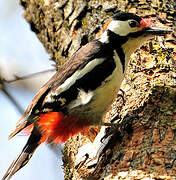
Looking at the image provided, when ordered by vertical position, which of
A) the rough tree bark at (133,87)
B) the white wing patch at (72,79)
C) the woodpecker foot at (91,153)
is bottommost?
the woodpecker foot at (91,153)

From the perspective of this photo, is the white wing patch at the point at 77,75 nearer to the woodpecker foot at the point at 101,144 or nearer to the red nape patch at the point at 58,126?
the red nape patch at the point at 58,126

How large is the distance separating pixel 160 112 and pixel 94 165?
530 millimetres

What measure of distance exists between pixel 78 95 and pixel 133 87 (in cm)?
39

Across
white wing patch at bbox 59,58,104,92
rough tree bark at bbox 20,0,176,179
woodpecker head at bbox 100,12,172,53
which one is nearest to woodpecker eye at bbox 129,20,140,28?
woodpecker head at bbox 100,12,172,53

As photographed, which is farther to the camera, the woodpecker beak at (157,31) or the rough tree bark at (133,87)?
the woodpecker beak at (157,31)

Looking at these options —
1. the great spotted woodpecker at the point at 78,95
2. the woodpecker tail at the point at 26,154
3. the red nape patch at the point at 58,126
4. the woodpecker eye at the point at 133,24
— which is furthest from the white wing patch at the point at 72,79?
the woodpecker eye at the point at 133,24

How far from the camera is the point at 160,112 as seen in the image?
2.57 m

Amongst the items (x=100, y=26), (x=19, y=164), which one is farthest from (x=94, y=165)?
(x=100, y=26)

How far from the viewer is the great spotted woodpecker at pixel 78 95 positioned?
2881 mm

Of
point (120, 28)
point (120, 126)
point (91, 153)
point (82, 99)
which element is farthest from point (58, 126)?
point (120, 28)

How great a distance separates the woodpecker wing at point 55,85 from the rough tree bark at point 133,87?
1.09ft

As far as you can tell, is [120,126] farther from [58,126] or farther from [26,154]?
[26,154]

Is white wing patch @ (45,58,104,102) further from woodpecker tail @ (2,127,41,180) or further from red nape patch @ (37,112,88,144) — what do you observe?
woodpecker tail @ (2,127,41,180)

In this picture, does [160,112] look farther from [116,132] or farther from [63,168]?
[63,168]
